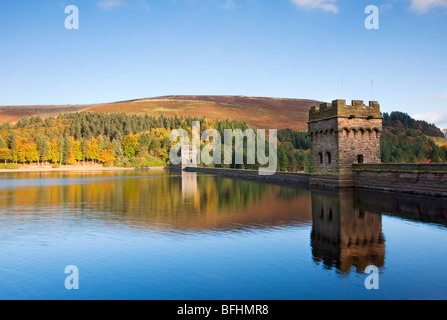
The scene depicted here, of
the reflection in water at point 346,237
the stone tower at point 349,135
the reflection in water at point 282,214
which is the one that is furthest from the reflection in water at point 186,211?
the stone tower at point 349,135

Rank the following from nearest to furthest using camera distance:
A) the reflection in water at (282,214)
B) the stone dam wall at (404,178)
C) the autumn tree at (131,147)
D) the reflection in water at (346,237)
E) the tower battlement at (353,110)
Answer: the reflection in water at (346,237), the reflection in water at (282,214), the stone dam wall at (404,178), the tower battlement at (353,110), the autumn tree at (131,147)

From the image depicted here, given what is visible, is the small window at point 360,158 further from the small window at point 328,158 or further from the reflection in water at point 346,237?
the reflection in water at point 346,237

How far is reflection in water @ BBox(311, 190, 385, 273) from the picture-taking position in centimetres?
1083

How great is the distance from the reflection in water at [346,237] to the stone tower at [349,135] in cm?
1067

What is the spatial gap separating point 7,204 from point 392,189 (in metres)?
27.8

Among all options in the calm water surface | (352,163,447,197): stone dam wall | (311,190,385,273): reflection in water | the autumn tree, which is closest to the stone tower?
(352,163,447,197): stone dam wall

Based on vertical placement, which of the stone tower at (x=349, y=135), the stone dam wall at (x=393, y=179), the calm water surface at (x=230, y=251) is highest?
the stone tower at (x=349, y=135)

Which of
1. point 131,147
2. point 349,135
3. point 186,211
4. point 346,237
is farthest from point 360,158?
point 131,147

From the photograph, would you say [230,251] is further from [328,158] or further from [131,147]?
[131,147]

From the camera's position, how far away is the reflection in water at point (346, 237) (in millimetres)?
10828

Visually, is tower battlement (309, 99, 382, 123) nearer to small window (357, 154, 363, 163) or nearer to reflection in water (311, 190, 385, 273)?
small window (357, 154, 363, 163)

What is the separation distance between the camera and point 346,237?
13828mm

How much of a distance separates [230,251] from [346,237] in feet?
14.9

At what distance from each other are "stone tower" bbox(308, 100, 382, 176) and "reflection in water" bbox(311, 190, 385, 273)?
420 inches
